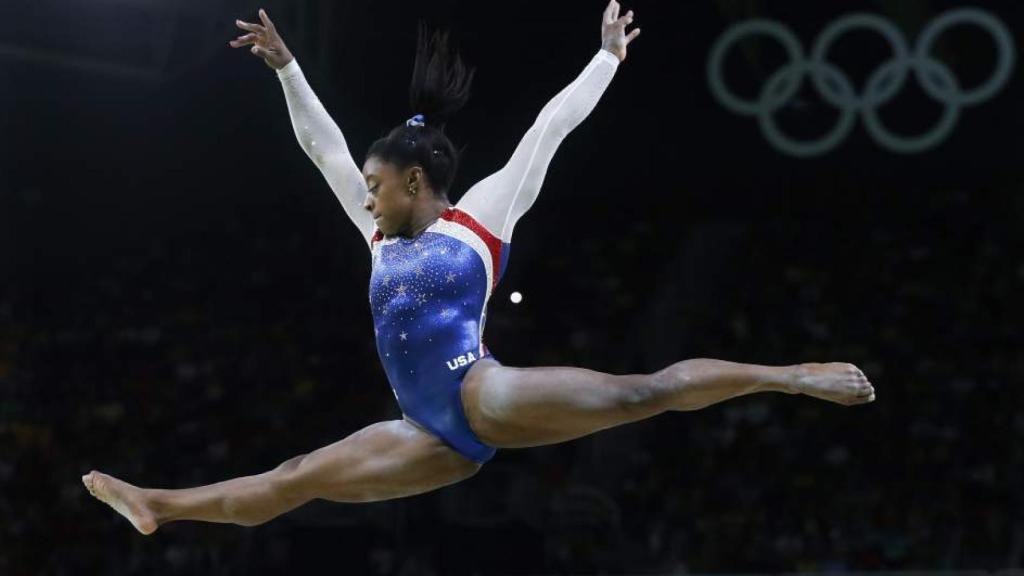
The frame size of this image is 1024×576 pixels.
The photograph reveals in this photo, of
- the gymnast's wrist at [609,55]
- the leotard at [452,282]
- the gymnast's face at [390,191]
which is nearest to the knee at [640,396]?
the leotard at [452,282]

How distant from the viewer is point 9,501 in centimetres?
1059

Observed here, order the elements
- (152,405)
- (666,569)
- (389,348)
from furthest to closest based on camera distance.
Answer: (152,405), (666,569), (389,348)

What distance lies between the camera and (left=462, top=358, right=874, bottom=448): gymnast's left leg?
4.21m

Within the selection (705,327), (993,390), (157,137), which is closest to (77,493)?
(157,137)

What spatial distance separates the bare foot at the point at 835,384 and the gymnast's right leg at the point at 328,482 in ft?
3.58

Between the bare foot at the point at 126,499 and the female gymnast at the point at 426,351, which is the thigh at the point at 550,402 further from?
the bare foot at the point at 126,499

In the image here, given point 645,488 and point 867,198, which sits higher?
point 867,198

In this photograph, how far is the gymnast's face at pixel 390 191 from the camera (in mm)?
4691

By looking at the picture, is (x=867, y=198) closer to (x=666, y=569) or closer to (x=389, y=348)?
(x=666, y=569)

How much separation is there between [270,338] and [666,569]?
147 inches

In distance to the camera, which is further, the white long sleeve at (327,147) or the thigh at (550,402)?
the white long sleeve at (327,147)

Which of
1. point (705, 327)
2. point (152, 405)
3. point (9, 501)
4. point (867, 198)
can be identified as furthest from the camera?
point (867, 198)

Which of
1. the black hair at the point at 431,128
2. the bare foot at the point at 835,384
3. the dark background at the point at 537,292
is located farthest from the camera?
the dark background at the point at 537,292

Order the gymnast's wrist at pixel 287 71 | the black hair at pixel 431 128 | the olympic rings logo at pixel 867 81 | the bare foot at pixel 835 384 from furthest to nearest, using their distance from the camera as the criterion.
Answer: the olympic rings logo at pixel 867 81 → the gymnast's wrist at pixel 287 71 → the black hair at pixel 431 128 → the bare foot at pixel 835 384
